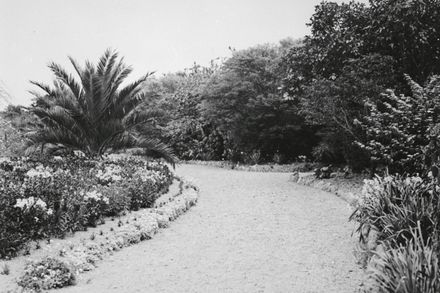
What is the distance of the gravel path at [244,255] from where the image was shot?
4770mm

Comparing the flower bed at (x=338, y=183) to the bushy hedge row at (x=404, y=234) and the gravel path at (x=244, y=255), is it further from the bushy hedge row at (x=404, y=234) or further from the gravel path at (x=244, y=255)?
the bushy hedge row at (x=404, y=234)

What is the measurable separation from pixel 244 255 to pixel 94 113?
7219mm

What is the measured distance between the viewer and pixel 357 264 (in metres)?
5.35

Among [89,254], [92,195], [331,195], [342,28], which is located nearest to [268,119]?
[342,28]

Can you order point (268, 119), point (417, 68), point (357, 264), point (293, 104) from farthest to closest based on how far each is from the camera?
point (268, 119)
point (293, 104)
point (417, 68)
point (357, 264)

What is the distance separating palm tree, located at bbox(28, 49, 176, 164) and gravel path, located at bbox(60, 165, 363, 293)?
11.3ft

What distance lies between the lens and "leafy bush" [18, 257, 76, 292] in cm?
443

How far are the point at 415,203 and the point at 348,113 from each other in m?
6.88

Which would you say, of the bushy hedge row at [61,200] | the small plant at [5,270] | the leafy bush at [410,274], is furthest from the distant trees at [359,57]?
the small plant at [5,270]

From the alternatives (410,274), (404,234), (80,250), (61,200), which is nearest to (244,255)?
(404,234)

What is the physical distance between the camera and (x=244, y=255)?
5879 millimetres

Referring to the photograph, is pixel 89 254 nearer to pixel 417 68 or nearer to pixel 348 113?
pixel 348 113

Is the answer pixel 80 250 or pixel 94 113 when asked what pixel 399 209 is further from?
pixel 94 113

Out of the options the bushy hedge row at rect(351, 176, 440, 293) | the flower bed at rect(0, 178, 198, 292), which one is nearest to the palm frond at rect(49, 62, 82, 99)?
the flower bed at rect(0, 178, 198, 292)
